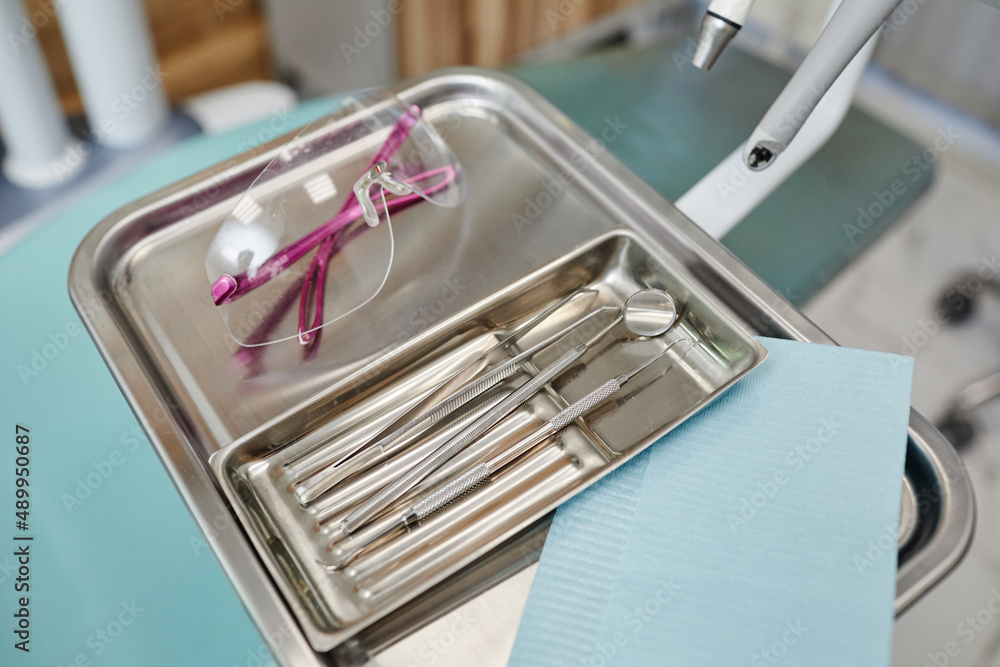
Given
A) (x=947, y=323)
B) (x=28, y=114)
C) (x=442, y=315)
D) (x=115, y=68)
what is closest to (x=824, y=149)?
(x=947, y=323)

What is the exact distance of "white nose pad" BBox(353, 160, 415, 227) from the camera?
551 millimetres

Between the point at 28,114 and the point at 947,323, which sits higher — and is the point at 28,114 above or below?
above

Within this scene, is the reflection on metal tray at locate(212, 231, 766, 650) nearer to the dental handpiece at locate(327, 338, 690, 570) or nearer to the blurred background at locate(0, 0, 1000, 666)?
the dental handpiece at locate(327, 338, 690, 570)

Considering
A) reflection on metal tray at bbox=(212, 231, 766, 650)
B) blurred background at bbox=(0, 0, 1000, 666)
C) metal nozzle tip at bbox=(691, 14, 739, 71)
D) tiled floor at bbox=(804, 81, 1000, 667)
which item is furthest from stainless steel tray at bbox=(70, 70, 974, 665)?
tiled floor at bbox=(804, 81, 1000, 667)

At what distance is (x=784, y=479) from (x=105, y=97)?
1.05 meters

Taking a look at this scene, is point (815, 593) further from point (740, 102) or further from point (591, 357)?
point (740, 102)

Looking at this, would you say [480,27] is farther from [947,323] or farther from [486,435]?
[486,435]

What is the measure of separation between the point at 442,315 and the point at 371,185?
11cm

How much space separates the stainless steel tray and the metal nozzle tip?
4.6 inches

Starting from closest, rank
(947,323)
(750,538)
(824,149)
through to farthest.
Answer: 1. (750,538)
2. (824,149)
3. (947,323)

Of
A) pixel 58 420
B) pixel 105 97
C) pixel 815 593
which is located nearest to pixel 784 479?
pixel 815 593

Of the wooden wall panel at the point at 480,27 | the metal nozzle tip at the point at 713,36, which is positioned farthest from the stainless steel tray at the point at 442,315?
the wooden wall panel at the point at 480,27

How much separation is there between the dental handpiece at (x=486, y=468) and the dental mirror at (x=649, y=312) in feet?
0.07

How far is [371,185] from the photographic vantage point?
57 centimetres
